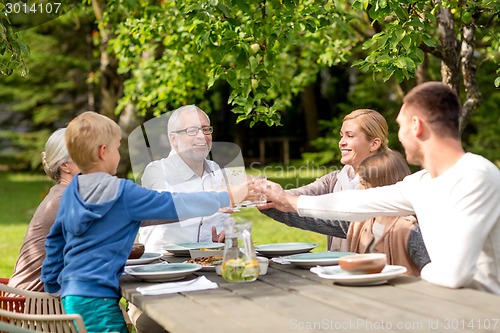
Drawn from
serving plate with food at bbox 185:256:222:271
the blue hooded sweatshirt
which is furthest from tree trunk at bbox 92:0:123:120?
the blue hooded sweatshirt

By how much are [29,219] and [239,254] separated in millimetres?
11246

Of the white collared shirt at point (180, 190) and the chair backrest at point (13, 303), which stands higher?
the white collared shirt at point (180, 190)

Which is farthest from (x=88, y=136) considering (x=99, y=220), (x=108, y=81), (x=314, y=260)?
(x=108, y=81)

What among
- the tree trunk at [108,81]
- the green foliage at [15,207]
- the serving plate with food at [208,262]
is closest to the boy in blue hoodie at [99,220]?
the serving plate with food at [208,262]

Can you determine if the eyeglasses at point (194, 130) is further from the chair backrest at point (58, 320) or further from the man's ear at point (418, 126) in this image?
the man's ear at point (418, 126)

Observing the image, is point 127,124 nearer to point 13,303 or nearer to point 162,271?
point 13,303

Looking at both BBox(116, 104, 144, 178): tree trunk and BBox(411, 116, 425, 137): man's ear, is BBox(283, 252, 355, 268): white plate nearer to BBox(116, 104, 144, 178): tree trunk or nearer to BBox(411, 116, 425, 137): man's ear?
BBox(411, 116, 425, 137): man's ear

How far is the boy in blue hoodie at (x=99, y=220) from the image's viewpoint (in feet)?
9.82

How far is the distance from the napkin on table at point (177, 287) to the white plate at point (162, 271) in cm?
5

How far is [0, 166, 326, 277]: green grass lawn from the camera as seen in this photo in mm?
9273

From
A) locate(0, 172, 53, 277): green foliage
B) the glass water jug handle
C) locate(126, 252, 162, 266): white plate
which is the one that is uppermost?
the glass water jug handle

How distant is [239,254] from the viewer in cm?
301

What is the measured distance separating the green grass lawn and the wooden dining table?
97.3 inches

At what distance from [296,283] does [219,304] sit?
1.52 feet
